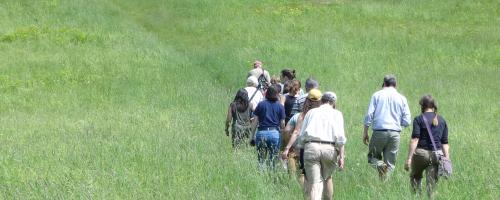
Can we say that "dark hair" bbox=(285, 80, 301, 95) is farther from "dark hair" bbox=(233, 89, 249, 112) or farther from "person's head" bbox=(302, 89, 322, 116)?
"person's head" bbox=(302, 89, 322, 116)

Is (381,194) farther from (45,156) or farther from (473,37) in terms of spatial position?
(473,37)

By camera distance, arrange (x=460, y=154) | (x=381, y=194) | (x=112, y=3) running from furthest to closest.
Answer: (x=112, y=3) < (x=460, y=154) < (x=381, y=194)

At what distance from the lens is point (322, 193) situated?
10.4 metres

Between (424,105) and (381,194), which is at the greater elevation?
(424,105)

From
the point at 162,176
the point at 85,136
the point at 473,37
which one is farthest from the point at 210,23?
the point at 162,176

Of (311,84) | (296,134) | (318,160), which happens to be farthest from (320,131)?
(311,84)

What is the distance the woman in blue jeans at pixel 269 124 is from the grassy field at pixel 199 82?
1.16 feet

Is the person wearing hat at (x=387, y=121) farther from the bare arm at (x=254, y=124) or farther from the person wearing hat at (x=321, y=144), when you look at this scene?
the person wearing hat at (x=321, y=144)

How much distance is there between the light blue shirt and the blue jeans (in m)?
1.39

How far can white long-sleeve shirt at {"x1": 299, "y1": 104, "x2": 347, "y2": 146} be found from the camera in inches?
398

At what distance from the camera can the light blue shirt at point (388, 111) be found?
12117 mm

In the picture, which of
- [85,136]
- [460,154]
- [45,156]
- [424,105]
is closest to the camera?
[424,105]

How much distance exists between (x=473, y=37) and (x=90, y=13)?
16.2 meters

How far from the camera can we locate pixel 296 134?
11.1m
